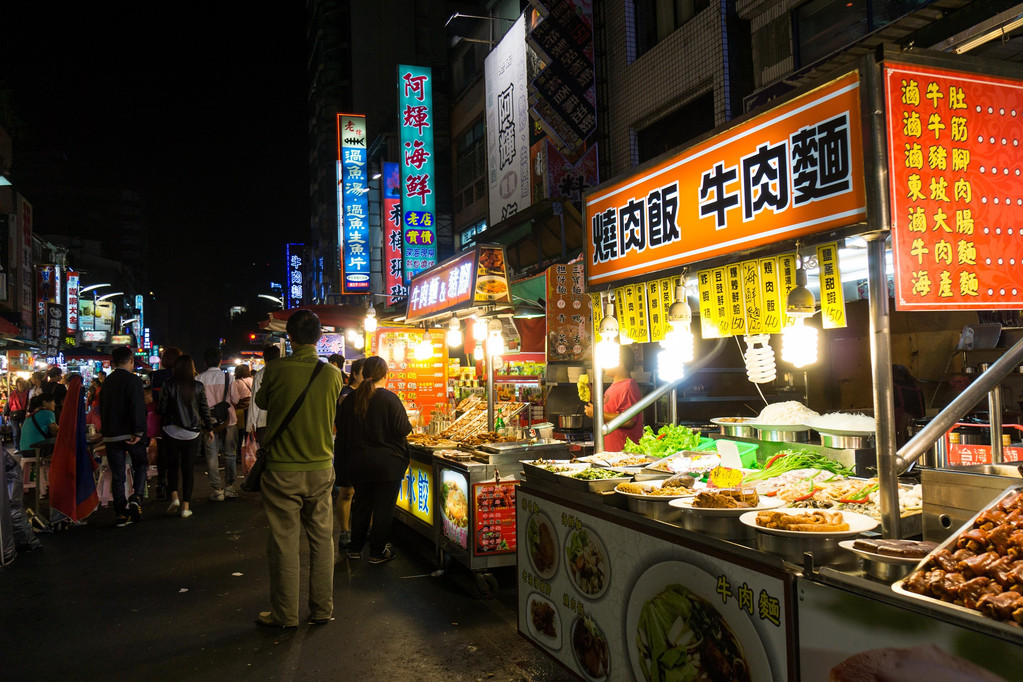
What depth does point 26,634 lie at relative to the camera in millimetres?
5668

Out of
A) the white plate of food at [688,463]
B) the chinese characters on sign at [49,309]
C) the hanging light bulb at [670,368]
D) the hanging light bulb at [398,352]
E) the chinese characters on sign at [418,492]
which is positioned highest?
the chinese characters on sign at [49,309]

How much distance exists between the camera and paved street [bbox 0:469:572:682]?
196 inches

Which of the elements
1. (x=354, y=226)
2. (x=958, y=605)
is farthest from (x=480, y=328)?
(x=354, y=226)

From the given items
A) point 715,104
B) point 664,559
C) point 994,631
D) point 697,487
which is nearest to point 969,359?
point 715,104

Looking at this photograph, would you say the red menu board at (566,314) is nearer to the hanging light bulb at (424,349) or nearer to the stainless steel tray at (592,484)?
the hanging light bulb at (424,349)

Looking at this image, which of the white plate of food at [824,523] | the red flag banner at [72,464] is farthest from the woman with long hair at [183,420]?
the white plate of food at [824,523]

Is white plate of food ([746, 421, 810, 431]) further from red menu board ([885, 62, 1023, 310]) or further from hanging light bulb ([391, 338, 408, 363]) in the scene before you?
hanging light bulb ([391, 338, 408, 363])

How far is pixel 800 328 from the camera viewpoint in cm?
412

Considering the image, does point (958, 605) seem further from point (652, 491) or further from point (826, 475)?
point (826, 475)

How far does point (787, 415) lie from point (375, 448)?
434 cm

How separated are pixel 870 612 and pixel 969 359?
32.7ft

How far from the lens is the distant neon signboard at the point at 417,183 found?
67.3ft

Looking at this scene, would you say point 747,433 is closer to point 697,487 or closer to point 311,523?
point 697,487

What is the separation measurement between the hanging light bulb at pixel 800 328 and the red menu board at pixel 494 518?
323cm
